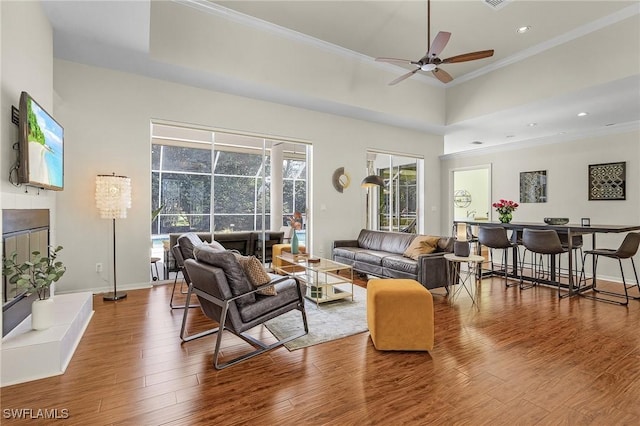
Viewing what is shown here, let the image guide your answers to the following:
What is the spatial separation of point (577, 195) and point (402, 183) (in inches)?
144

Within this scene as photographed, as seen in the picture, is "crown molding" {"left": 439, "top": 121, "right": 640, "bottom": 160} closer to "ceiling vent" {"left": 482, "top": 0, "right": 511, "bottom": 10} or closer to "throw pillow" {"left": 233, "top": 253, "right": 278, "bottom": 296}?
"ceiling vent" {"left": 482, "top": 0, "right": 511, "bottom": 10}

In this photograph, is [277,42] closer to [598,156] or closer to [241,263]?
[241,263]

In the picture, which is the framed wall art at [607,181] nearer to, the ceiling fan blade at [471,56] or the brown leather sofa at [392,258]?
the brown leather sofa at [392,258]

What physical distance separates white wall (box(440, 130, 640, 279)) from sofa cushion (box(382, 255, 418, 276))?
4162mm

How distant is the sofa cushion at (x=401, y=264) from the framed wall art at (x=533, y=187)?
4285 millimetres

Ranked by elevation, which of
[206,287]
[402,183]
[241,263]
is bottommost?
[206,287]

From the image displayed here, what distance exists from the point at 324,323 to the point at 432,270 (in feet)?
6.42

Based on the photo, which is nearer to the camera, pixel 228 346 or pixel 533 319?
pixel 228 346

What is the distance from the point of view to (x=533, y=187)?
23.5 ft

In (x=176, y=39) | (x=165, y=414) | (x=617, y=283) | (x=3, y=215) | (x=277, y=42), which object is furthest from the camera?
(x=617, y=283)

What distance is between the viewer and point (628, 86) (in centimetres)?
459

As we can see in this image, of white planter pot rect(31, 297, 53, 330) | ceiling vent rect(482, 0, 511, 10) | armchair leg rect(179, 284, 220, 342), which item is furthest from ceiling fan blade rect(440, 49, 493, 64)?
white planter pot rect(31, 297, 53, 330)

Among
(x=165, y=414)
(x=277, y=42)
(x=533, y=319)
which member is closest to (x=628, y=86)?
(x=533, y=319)

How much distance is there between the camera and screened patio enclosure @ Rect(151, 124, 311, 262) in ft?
17.2
